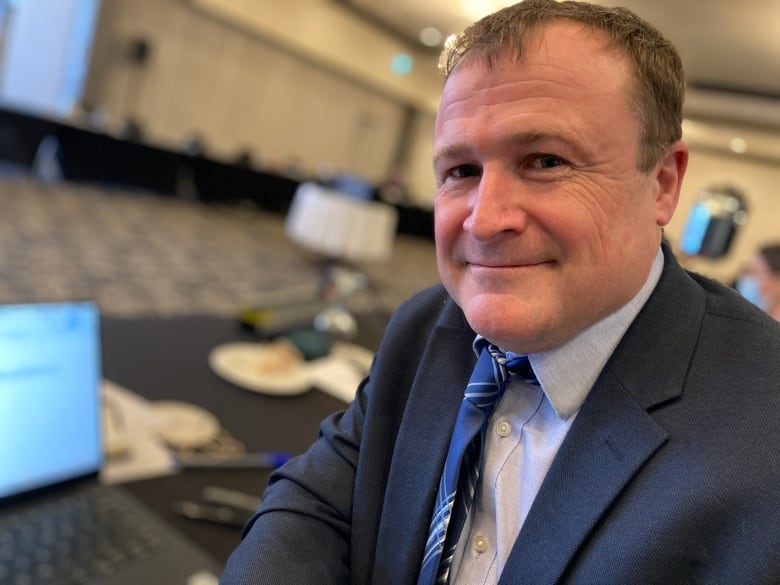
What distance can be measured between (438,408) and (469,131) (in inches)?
14.1

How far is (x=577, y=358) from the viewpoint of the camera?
678 millimetres

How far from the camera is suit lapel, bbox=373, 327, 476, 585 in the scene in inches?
29.3

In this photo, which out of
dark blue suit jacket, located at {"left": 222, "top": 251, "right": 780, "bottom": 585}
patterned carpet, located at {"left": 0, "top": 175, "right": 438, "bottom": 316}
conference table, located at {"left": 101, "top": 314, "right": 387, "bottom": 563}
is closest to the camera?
dark blue suit jacket, located at {"left": 222, "top": 251, "right": 780, "bottom": 585}

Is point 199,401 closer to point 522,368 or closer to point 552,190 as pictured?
point 522,368

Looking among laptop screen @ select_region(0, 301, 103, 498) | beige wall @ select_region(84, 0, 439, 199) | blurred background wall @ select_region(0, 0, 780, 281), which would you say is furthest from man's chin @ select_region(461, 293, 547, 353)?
beige wall @ select_region(84, 0, 439, 199)

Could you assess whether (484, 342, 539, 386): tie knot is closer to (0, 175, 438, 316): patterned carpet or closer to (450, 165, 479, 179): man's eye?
(450, 165, 479, 179): man's eye

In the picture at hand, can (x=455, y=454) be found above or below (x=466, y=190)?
below

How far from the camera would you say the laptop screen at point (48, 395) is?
0.92 metres

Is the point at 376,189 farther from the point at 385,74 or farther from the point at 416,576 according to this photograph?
the point at 416,576

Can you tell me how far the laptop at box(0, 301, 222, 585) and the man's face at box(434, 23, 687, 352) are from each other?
62 centimetres

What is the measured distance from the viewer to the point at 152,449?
1166 mm

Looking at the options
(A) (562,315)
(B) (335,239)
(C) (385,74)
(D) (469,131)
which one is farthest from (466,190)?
(C) (385,74)

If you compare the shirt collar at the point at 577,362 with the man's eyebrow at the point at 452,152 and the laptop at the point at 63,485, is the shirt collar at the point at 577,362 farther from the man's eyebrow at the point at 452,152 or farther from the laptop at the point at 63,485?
the laptop at the point at 63,485

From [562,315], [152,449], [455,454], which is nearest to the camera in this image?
[562,315]
